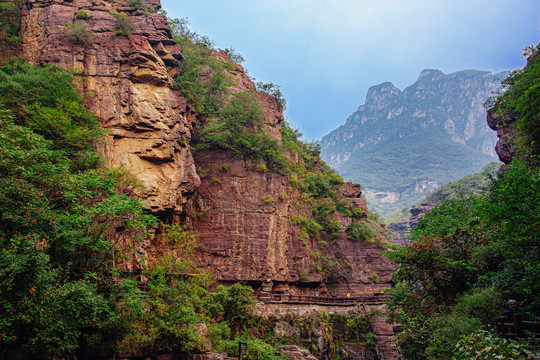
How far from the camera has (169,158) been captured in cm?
2366

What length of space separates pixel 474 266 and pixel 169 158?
20.6 meters

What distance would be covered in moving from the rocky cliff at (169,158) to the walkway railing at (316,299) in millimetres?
1127

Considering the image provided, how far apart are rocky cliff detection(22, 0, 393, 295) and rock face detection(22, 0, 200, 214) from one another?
0.24 ft

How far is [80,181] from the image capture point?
14703 mm

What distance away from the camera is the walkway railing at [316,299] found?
25578 mm

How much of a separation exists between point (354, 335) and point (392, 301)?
9.40m

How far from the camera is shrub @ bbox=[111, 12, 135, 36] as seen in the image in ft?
85.1

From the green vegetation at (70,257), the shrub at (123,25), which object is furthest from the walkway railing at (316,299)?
the shrub at (123,25)

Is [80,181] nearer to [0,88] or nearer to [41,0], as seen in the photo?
[0,88]

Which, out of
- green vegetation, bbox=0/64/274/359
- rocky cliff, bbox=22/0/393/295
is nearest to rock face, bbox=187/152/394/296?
rocky cliff, bbox=22/0/393/295

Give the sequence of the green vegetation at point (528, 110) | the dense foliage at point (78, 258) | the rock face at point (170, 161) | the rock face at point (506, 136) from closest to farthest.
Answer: the dense foliage at point (78, 258) → the green vegetation at point (528, 110) → the rock face at point (170, 161) → the rock face at point (506, 136)

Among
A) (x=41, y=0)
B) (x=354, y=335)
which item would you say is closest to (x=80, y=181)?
(x=41, y=0)

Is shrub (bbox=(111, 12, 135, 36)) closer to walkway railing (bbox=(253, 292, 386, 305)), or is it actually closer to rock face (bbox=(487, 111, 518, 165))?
walkway railing (bbox=(253, 292, 386, 305))

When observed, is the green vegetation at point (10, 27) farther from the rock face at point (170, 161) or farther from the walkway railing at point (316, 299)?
the walkway railing at point (316, 299)
